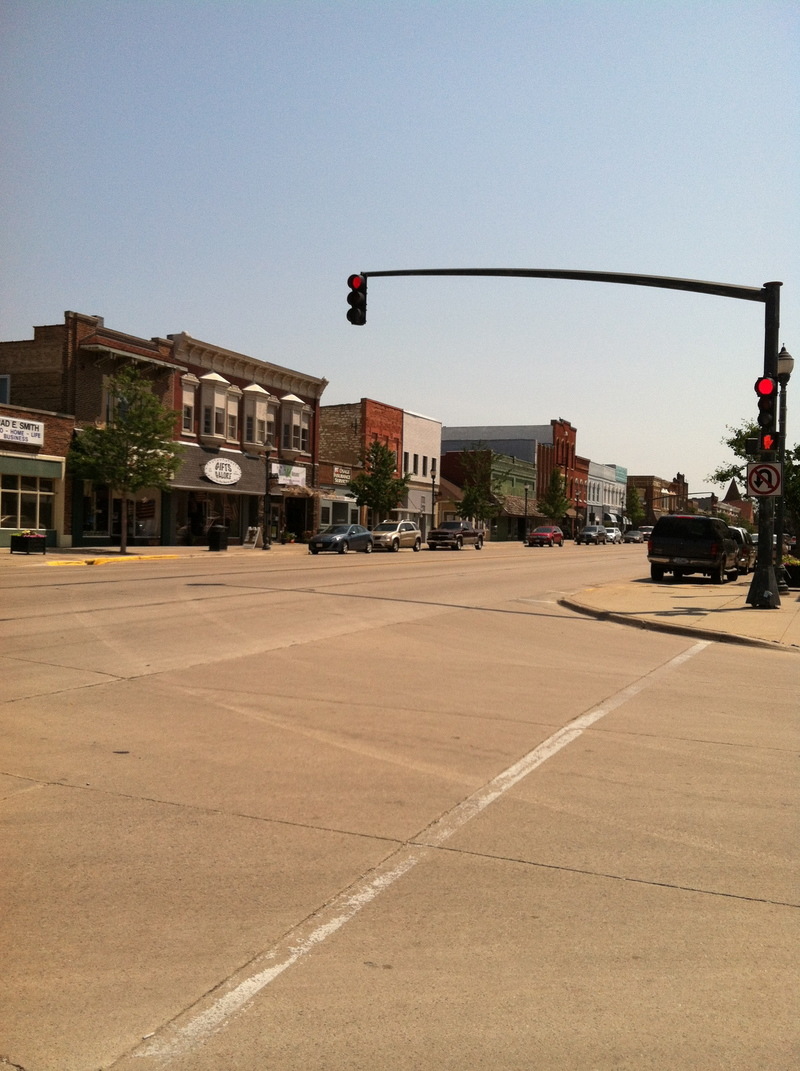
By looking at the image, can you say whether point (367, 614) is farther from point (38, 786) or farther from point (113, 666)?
point (38, 786)

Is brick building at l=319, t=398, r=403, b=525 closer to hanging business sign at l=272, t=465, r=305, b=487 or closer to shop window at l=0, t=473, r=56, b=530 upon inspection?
hanging business sign at l=272, t=465, r=305, b=487

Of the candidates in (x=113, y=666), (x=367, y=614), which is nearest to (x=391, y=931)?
(x=113, y=666)

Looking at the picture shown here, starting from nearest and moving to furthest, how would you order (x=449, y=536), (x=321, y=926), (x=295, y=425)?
(x=321, y=926) → (x=295, y=425) → (x=449, y=536)

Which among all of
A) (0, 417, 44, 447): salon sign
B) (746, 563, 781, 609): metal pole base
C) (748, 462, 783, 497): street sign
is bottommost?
(746, 563, 781, 609): metal pole base

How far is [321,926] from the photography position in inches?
164

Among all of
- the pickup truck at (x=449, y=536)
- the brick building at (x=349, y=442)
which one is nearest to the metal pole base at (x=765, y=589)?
the pickup truck at (x=449, y=536)

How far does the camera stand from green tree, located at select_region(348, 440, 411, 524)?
5819 cm

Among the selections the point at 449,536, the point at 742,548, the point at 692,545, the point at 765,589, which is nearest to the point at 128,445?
the point at 692,545

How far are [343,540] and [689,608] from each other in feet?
87.3

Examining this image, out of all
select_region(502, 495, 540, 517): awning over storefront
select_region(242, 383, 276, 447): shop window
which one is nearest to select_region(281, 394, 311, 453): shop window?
select_region(242, 383, 276, 447): shop window

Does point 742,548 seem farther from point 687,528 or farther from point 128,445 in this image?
point 128,445

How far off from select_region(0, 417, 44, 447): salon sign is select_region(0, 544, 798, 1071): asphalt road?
2747 cm

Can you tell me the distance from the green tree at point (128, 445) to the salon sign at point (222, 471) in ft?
29.5

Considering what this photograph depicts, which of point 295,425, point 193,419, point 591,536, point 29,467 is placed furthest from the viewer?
point 591,536
